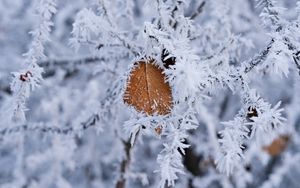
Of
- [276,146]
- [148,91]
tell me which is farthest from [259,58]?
[276,146]

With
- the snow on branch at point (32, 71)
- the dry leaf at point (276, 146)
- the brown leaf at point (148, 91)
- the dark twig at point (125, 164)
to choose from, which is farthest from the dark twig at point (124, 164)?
the dry leaf at point (276, 146)

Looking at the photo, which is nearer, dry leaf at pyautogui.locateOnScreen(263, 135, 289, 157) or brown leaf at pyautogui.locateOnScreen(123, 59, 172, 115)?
brown leaf at pyautogui.locateOnScreen(123, 59, 172, 115)

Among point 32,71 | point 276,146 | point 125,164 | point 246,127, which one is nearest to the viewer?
point 246,127

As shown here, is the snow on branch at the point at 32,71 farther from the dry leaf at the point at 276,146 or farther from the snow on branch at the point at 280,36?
the dry leaf at the point at 276,146

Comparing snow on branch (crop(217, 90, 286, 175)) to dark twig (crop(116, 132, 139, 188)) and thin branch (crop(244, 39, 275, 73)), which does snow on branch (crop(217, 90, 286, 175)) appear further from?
dark twig (crop(116, 132, 139, 188))

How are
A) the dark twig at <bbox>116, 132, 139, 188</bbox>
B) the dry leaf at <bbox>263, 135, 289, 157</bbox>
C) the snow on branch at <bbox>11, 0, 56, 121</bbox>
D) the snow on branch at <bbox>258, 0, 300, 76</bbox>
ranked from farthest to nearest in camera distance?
the dry leaf at <bbox>263, 135, 289, 157</bbox>
the dark twig at <bbox>116, 132, 139, 188</bbox>
the snow on branch at <bbox>11, 0, 56, 121</bbox>
the snow on branch at <bbox>258, 0, 300, 76</bbox>

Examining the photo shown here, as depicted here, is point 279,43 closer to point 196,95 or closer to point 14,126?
point 196,95

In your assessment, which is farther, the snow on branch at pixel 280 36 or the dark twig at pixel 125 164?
the dark twig at pixel 125 164

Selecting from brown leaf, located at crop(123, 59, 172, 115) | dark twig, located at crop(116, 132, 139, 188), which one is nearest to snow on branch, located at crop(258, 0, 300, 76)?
brown leaf, located at crop(123, 59, 172, 115)

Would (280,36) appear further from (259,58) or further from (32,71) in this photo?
(32,71)
